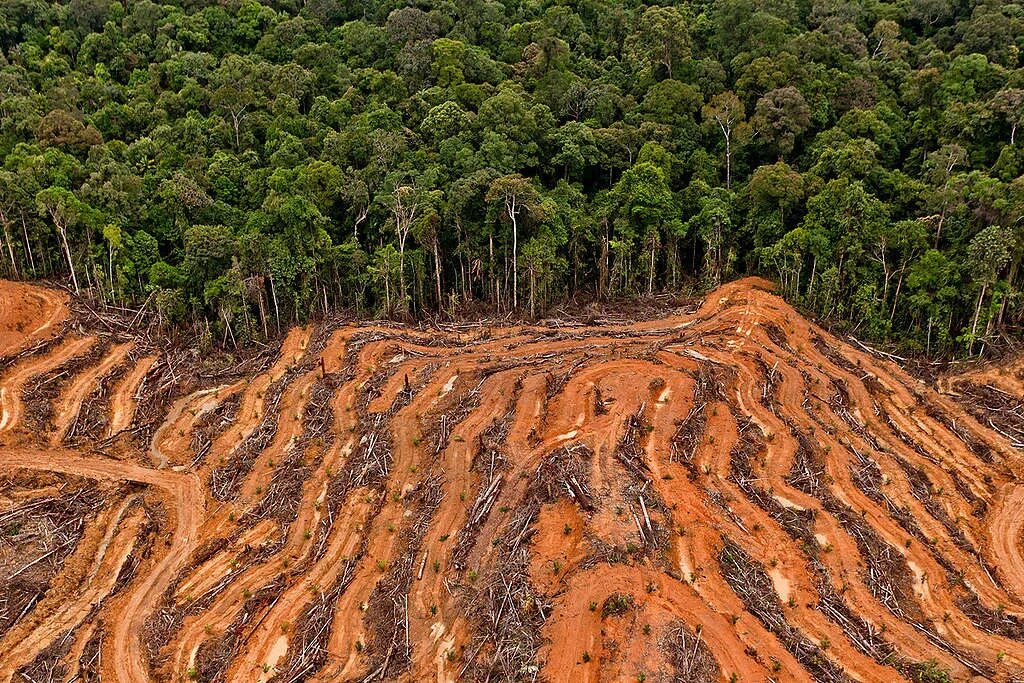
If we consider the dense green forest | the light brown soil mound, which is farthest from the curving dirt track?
the dense green forest

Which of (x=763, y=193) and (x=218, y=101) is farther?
(x=218, y=101)

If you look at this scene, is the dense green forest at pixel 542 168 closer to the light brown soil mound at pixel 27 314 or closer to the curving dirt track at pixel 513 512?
the light brown soil mound at pixel 27 314

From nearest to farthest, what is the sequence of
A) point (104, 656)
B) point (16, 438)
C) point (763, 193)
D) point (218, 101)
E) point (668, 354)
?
point (104, 656), point (16, 438), point (668, 354), point (763, 193), point (218, 101)

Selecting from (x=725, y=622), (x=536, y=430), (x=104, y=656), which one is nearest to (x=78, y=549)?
(x=104, y=656)

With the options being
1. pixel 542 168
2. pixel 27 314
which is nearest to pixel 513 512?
pixel 27 314

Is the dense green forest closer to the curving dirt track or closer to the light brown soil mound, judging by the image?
the light brown soil mound

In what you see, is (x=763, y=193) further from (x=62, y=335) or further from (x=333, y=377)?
(x=62, y=335)
